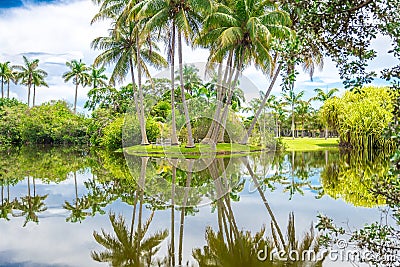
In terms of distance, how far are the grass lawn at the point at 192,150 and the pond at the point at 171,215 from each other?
6629 millimetres

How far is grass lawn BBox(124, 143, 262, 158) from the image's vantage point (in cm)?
2125

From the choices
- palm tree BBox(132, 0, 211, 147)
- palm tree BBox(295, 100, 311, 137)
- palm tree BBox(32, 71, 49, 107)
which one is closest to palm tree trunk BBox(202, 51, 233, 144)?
palm tree BBox(132, 0, 211, 147)

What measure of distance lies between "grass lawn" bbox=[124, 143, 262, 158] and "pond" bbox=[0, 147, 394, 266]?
663 centimetres

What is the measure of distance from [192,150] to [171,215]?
13.1 metres

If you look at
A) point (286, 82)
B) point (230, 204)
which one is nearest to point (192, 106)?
point (230, 204)

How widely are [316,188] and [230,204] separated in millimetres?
3306

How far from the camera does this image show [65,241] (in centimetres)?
627

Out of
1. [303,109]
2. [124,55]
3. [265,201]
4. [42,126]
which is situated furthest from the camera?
[303,109]

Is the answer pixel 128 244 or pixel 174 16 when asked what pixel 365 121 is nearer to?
pixel 174 16

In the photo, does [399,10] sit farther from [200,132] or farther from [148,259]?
[200,132]

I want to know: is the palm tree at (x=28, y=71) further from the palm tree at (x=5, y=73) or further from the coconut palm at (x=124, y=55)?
the coconut palm at (x=124, y=55)

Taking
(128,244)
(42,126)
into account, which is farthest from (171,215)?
(42,126)

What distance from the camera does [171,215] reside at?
812cm

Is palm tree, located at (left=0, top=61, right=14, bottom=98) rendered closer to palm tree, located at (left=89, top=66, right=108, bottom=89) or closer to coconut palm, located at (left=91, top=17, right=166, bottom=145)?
palm tree, located at (left=89, top=66, right=108, bottom=89)
